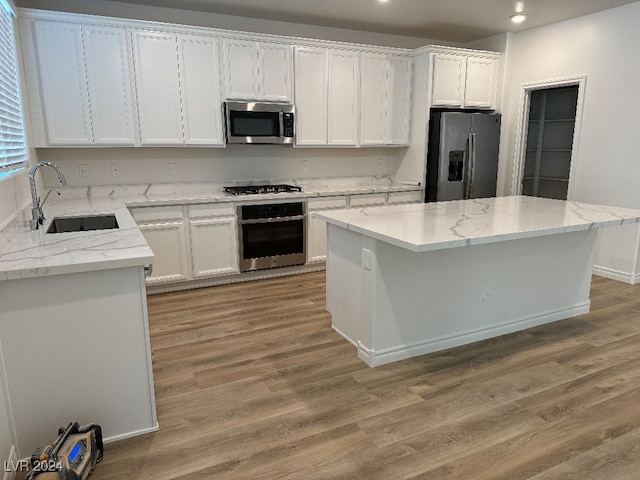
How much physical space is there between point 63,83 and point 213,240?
5.91ft

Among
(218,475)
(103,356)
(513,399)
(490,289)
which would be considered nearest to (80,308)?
(103,356)

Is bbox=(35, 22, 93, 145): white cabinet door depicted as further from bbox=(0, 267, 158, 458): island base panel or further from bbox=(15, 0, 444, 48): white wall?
bbox=(0, 267, 158, 458): island base panel

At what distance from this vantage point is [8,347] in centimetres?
174

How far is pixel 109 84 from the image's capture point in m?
3.76

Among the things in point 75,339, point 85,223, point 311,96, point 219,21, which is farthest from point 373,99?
point 75,339

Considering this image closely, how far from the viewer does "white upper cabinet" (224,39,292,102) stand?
163 inches

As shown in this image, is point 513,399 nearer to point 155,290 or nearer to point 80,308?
point 80,308

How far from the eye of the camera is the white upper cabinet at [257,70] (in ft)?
13.6

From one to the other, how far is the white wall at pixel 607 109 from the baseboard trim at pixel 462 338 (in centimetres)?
125

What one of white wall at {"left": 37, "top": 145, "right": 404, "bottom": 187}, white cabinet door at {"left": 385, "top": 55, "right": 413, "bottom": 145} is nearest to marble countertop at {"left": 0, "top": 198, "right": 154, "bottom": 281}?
white wall at {"left": 37, "top": 145, "right": 404, "bottom": 187}

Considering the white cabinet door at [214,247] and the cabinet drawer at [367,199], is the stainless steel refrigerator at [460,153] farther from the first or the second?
the white cabinet door at [214,247]

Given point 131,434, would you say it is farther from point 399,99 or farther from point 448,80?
point 448,80

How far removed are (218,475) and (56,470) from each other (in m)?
0.59

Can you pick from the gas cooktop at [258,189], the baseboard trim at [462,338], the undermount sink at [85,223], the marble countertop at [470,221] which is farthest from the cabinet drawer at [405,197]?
the undermount sink at [85,223]
